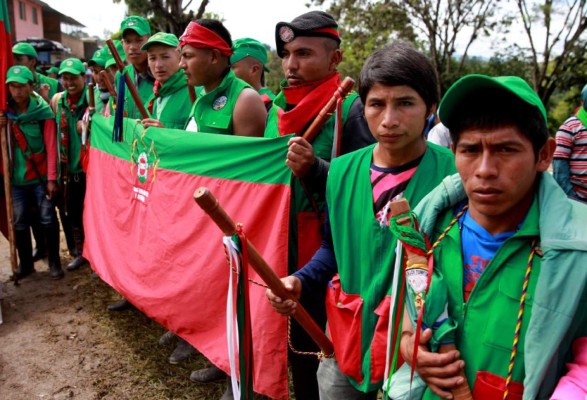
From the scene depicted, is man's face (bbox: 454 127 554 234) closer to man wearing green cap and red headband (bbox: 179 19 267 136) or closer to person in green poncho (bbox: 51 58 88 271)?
man wearing green cap and red headband (bbox: 179 19 267 136)

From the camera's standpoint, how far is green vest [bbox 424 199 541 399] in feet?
4.01

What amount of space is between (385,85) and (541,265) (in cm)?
84

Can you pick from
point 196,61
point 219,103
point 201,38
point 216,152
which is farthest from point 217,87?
point 216,152

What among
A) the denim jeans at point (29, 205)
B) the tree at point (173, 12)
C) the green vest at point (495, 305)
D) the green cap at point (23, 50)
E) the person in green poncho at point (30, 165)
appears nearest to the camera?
the green vest at point (495, 305)

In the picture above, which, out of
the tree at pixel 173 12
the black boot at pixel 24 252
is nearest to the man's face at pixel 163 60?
the black boot at pixel 24 252

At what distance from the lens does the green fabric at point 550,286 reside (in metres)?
1.10

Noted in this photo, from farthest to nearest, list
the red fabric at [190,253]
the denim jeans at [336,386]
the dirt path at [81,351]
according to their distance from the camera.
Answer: the dirt path at [81,351]
the red fabric at [190,253]
the denim jeans at [336,386]

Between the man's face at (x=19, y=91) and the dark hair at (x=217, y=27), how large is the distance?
9.27 ft

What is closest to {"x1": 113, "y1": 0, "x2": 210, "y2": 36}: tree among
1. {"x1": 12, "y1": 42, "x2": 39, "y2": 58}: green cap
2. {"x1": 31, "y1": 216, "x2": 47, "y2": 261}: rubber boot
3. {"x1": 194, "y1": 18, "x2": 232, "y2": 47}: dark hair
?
{"x1": 12, "y1": 42, "x2": 39, "y2": 58}: green cap

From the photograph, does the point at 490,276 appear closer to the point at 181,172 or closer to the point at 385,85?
the point at 385,85

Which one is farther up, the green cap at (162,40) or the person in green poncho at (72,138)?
the green cap at (162,40)

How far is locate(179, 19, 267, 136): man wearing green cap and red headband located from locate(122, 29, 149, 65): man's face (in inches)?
61.3

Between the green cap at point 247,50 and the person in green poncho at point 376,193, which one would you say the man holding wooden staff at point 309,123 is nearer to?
the person in green poncho at point 376,193

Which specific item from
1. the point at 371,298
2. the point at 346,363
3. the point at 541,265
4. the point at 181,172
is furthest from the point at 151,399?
the point at 541,265
